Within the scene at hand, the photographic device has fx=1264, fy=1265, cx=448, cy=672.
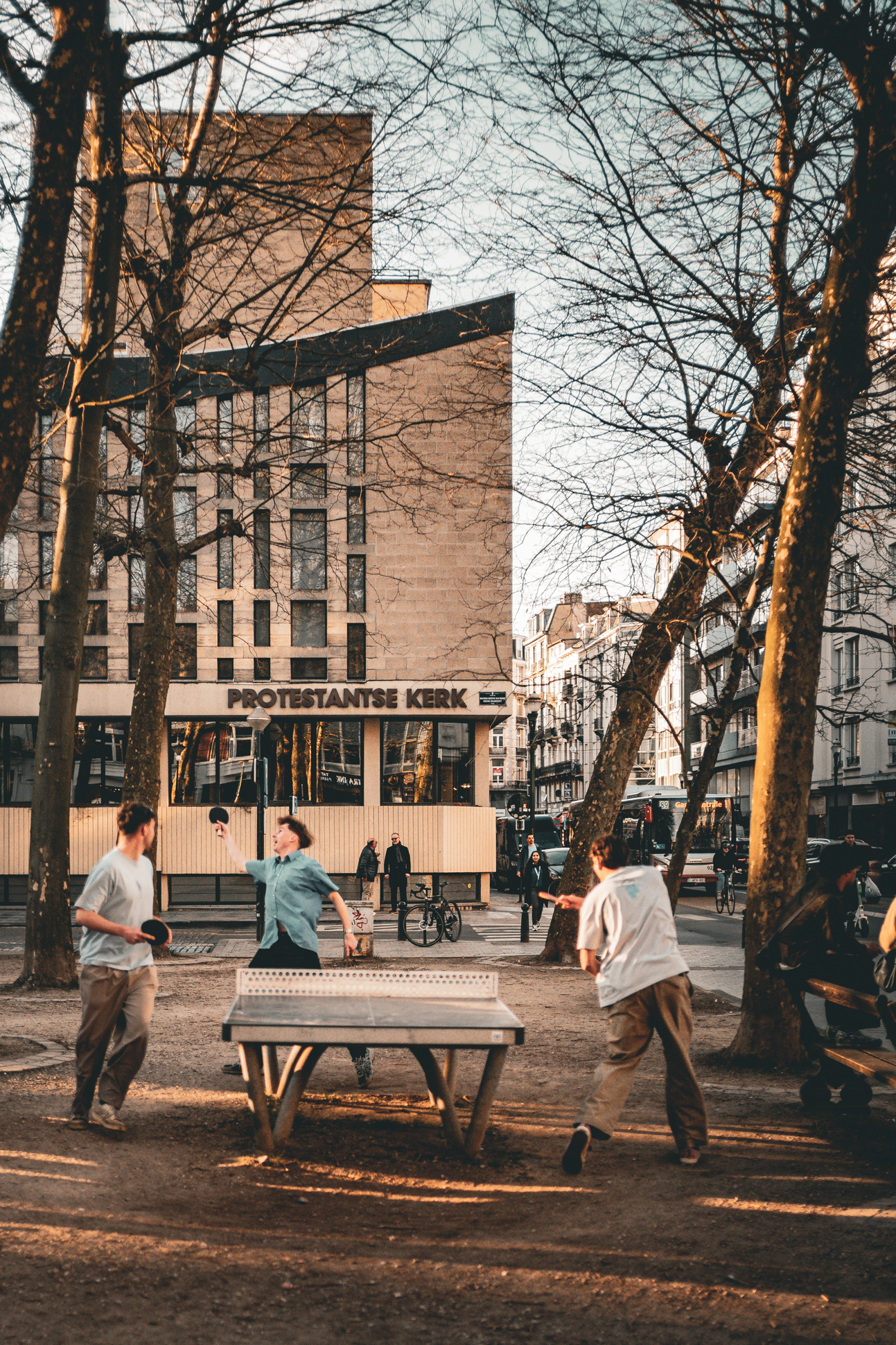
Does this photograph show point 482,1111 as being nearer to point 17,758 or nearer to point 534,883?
point 534,883

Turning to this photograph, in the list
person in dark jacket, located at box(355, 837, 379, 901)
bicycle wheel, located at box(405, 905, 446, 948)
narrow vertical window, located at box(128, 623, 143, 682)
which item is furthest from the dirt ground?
narrow vertical window, located at box(128, 623, 143, 682)

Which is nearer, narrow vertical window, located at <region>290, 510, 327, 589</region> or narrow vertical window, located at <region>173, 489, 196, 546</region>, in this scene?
narrow vertical window, located at <region>173, 489, 196, 546</region>

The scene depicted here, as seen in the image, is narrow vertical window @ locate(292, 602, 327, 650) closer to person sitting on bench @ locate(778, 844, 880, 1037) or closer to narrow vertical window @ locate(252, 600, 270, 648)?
narrow vertical window @ locate(252, 600, 270, 648)

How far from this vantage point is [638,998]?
6.38 m

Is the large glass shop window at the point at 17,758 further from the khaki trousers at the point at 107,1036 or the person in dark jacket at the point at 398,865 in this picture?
the khaki trousers at the point at 107,1036

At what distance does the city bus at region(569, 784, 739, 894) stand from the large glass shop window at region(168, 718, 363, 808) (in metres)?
11.8

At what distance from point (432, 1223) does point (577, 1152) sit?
1.00 m

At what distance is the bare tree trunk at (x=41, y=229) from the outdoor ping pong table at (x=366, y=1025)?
348cm

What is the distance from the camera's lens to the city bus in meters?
40.7

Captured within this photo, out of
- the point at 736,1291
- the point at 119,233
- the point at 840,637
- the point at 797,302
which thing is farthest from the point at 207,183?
the point at 840,637

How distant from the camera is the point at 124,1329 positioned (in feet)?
13.5

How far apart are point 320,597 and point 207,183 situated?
2425cm

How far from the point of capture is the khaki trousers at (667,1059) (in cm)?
624

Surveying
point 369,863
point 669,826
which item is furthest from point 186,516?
point 669,826
